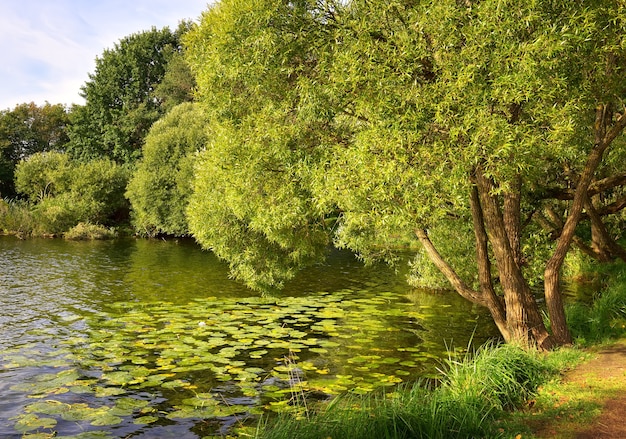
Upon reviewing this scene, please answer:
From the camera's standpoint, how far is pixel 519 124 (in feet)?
31.8

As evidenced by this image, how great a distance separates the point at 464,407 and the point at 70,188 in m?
53.1

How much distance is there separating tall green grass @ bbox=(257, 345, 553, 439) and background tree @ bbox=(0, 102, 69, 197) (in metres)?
63.8

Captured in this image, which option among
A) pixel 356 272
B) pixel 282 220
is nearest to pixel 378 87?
pixel 282 220

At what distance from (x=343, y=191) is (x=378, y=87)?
6.90 ft

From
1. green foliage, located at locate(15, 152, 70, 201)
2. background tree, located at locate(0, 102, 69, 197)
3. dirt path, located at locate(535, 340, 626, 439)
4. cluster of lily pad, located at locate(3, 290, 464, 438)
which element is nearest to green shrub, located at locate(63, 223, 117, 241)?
green foliage, located at locate(15, 152, 70, 201)

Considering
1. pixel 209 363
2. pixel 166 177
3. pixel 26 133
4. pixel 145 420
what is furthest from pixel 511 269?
pixel 26 133

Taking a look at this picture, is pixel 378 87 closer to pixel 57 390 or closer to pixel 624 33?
pixel 624 33

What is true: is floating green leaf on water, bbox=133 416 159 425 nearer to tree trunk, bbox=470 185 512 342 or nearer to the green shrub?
tree trunk, bbox=470 185 512 342

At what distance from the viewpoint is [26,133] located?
6925cm

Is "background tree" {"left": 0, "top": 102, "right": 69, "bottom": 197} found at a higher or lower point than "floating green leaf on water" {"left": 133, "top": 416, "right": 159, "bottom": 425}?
higher

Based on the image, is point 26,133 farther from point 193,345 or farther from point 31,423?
point 31,423

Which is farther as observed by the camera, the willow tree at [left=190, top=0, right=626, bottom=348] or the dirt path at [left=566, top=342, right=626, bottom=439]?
the willow tree at [left=190, top=0, right=626, bottom=348]

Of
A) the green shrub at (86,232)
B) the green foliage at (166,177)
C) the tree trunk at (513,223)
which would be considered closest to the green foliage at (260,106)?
the tree trunk at (513,223)

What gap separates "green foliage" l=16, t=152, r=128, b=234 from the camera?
50625 mm
